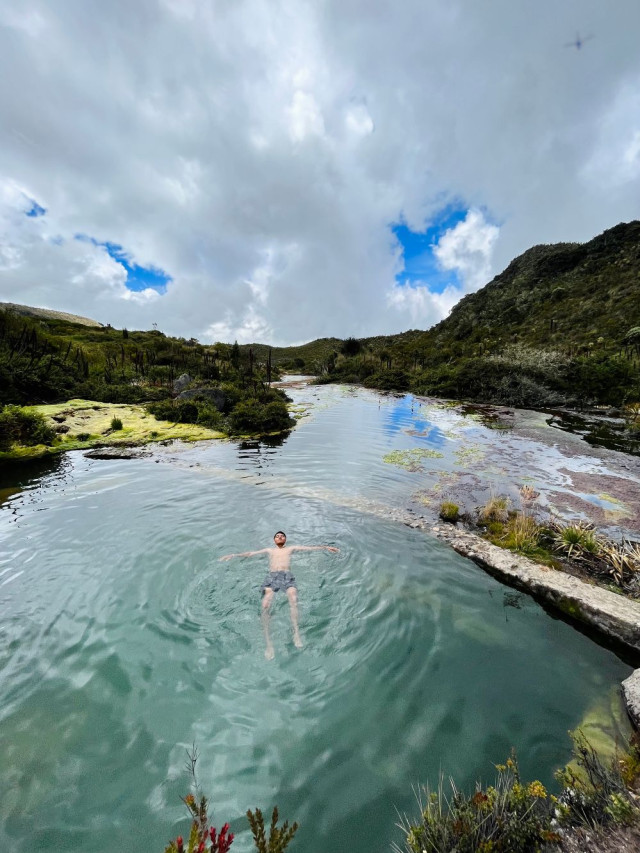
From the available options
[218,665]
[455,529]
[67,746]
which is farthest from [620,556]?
[67,746]

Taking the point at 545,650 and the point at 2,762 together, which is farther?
the point at 545,650

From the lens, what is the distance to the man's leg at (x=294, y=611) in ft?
19.1

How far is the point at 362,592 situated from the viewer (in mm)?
7242

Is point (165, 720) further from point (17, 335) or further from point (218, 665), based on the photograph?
point (17, 335)

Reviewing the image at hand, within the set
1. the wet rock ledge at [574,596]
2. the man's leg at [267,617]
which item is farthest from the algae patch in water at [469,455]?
the man's leg at [267,617]

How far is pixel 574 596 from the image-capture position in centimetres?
666

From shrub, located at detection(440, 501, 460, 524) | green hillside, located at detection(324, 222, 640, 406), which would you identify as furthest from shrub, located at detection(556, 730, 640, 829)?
green hillside, located at detection(324, 222, 640, 406)

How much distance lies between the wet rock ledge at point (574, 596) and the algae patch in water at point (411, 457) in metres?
7.32

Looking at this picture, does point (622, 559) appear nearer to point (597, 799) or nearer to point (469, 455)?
point (597, 799)

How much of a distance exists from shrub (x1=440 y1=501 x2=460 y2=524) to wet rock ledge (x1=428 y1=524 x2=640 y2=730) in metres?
1.48

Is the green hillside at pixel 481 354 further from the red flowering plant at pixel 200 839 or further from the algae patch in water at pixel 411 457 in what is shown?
the red flowering plant at pixel 200 839

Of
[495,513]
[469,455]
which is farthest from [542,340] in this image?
[495,513]

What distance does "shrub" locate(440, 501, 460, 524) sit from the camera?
35.0ft

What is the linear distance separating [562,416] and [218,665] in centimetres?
3394
